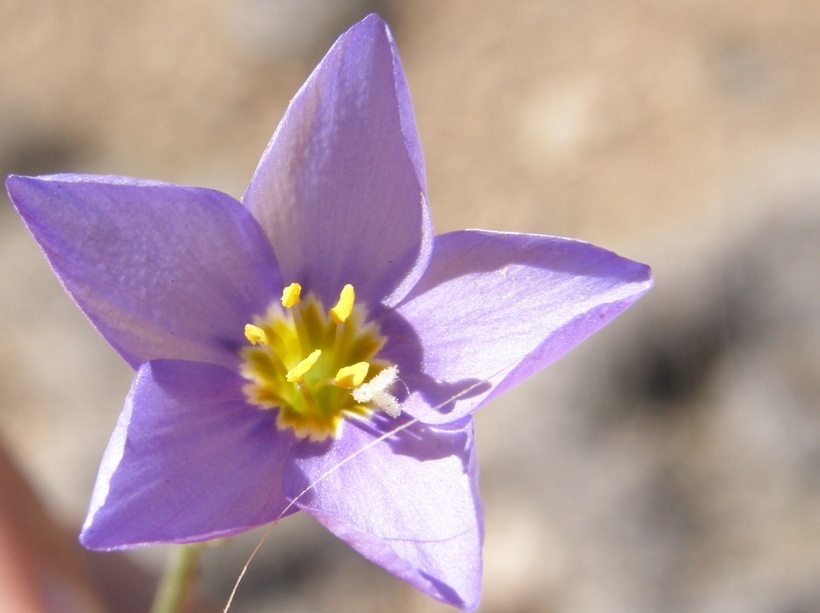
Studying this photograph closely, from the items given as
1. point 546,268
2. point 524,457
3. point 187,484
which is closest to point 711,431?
point 524,457

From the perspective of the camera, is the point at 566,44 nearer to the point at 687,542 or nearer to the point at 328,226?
the point at 687,542

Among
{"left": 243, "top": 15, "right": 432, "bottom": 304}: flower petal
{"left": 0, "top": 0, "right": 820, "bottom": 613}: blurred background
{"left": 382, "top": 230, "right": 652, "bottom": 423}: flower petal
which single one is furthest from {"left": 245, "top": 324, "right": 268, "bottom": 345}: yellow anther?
{"left": 0, "top": 0, "right": 820, "bottom": 613}: blurred background

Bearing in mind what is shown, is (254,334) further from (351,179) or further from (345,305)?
(351,179)

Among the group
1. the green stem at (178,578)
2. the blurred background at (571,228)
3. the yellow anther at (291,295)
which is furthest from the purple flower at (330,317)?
the blurred background at (571,228)

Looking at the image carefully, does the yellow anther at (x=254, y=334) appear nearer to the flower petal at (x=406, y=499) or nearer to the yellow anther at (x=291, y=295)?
the yellow anther at (x=291, y=295)

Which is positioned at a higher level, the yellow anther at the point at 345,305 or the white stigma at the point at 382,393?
the yellow anther at the point at 345,305

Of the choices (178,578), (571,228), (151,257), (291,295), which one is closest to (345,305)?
(291,295)

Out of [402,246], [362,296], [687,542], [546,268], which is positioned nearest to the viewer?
[546,268]
